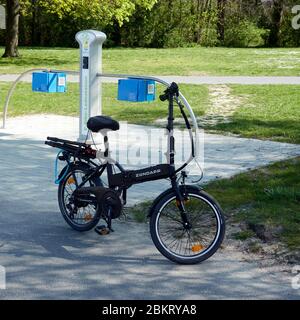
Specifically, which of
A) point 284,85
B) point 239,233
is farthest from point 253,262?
point 284,85

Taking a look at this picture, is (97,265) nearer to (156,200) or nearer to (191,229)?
(156,200)

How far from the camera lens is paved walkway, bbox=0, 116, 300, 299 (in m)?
4.61

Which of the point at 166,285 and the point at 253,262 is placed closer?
the point at 166,285

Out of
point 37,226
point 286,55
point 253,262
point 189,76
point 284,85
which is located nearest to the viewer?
point 253,262

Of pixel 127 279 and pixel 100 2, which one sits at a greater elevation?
pixel 100 2

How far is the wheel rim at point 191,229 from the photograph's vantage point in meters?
5.21

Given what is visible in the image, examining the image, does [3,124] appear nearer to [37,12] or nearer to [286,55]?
[286,55]

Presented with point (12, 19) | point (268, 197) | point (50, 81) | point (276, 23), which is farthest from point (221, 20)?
point (268, 197)

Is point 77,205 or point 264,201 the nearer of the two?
point 77,205

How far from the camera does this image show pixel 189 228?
536cm

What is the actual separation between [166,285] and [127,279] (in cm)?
30

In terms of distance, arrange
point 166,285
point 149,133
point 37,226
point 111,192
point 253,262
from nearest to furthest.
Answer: point 166,285
point 253,262
point 111,192
point 37,226
point 149,133

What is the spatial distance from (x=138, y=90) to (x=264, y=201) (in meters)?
2.89

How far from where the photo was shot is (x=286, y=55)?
1209 inches
